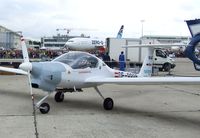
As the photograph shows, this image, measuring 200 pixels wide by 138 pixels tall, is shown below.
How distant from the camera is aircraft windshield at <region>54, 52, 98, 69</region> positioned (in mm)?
10164

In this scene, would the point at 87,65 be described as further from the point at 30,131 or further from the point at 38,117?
the point at 30,131

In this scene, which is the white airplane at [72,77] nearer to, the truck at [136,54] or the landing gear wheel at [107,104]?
the landing gear wheel at [107,104]

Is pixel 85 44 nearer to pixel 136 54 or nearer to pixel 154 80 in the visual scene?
pixel 136 54

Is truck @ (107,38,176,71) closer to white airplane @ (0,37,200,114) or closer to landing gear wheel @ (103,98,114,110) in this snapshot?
white airplane @ (0,37,200,114)

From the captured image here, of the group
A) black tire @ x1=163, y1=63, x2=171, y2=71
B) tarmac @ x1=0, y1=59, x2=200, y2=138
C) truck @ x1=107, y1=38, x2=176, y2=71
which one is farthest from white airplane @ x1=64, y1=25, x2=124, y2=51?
tarmac @ x1=0, y1=59, x2=200, y2=138

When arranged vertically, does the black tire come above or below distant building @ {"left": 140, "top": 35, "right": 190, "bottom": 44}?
below

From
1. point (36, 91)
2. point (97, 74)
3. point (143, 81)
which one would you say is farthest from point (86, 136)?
point (36, 91)

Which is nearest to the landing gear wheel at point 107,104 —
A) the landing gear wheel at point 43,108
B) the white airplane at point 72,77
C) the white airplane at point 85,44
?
the white airplane at point 72,77

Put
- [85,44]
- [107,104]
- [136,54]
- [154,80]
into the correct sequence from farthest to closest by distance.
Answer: [85,44] → [136,54] → [107,104] → [154,80]

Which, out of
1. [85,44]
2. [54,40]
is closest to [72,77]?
[85,44]

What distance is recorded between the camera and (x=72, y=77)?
996cm

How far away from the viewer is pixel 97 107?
1052 cm

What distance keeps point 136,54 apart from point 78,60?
21474 mm

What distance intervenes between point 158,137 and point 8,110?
440 centimetres
